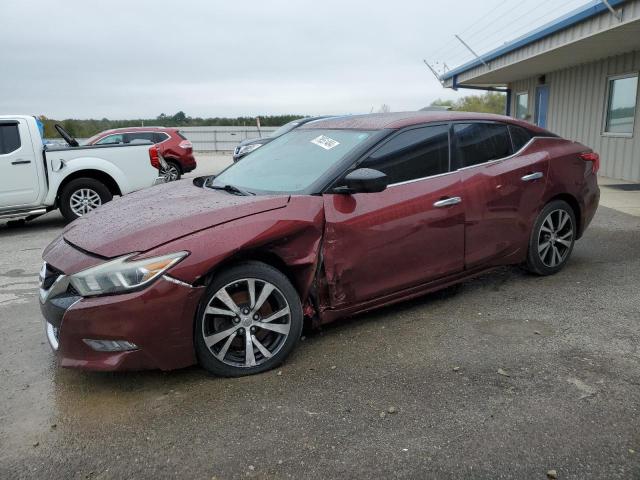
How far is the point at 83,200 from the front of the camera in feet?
28.3

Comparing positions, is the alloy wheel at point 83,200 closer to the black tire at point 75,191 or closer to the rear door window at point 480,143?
the black tire at point 75,191

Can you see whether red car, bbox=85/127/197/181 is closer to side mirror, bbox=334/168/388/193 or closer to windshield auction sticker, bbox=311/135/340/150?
windshield auction sticker, bbox=311/135/340/150

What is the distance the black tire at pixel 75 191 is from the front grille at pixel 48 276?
554cm

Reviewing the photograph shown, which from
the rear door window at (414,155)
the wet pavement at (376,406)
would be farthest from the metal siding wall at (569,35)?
the wet pavement at (376,406)

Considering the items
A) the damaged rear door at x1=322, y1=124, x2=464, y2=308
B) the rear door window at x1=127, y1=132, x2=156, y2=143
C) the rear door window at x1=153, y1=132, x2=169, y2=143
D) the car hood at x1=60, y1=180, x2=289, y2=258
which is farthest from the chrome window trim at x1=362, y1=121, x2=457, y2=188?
the rear door window at x1=127, y1=132, x2=156, y2=143

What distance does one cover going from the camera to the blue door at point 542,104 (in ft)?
54.1

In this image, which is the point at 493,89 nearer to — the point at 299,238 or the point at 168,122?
the point at 299,238

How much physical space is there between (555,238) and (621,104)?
30.9ft

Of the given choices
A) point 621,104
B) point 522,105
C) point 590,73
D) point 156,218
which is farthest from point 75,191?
point 522,105

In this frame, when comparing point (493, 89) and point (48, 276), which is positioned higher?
point (493, 89)

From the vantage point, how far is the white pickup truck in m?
8.14

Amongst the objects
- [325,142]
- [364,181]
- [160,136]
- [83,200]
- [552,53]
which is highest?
[552,53]

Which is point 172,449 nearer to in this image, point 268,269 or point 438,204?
point 268,269

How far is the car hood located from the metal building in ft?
27.2
